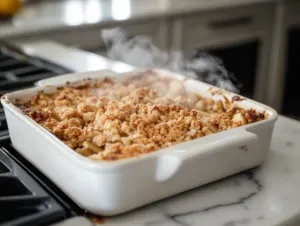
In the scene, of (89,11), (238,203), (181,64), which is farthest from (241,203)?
(89,11)

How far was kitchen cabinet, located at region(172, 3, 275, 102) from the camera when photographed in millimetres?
2135

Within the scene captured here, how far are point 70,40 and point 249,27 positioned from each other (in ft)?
3.13

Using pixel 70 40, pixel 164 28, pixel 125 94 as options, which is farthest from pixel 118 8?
pixel 125 94

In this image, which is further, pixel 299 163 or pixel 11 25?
pixel 11 25

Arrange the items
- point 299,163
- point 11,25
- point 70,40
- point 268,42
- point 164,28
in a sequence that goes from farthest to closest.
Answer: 1. point 268,42
2. point 164,28
3. point 70,40
4. point 11,25
5. point 299,163

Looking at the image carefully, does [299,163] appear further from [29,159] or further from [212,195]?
[29,159]

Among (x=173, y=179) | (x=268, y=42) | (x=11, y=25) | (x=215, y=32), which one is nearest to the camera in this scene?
(x=173, y=179)

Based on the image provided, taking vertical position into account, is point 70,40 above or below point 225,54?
above

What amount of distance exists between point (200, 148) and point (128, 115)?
168 millimetres

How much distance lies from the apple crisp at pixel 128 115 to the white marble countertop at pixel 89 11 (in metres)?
0.93

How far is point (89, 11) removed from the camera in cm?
202

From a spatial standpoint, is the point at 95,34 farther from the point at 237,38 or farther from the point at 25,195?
the point at 25,195

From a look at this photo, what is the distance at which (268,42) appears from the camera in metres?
2.43

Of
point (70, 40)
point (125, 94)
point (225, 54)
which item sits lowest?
point (225, 54)
